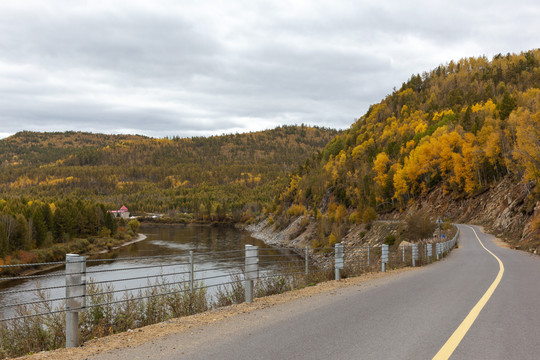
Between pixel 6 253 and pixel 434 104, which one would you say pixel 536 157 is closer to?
pixel 6 253

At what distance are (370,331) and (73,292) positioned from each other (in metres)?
4.67

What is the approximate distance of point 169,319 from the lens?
26.6 feet

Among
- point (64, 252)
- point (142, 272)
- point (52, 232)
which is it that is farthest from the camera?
point (52, 232)

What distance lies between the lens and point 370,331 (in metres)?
6.42

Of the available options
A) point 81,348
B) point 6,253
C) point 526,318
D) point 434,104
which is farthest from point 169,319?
point 434,104

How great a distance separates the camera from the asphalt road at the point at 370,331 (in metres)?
5.41

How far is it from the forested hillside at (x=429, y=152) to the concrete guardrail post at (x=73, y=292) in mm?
45548

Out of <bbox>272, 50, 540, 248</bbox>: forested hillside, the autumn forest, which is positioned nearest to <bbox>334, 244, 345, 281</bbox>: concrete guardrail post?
<bbox>272, 50, 540, 248</bbox>: forested hillside

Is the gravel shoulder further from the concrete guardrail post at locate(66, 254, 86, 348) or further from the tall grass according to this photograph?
the tall grass

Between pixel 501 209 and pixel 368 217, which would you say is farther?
pixel 368 217

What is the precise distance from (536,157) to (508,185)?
14.6 metres

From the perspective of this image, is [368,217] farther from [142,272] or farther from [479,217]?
[142,272]

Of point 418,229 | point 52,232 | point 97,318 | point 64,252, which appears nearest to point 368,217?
point 418,229

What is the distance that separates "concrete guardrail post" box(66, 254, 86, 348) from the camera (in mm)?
6145
